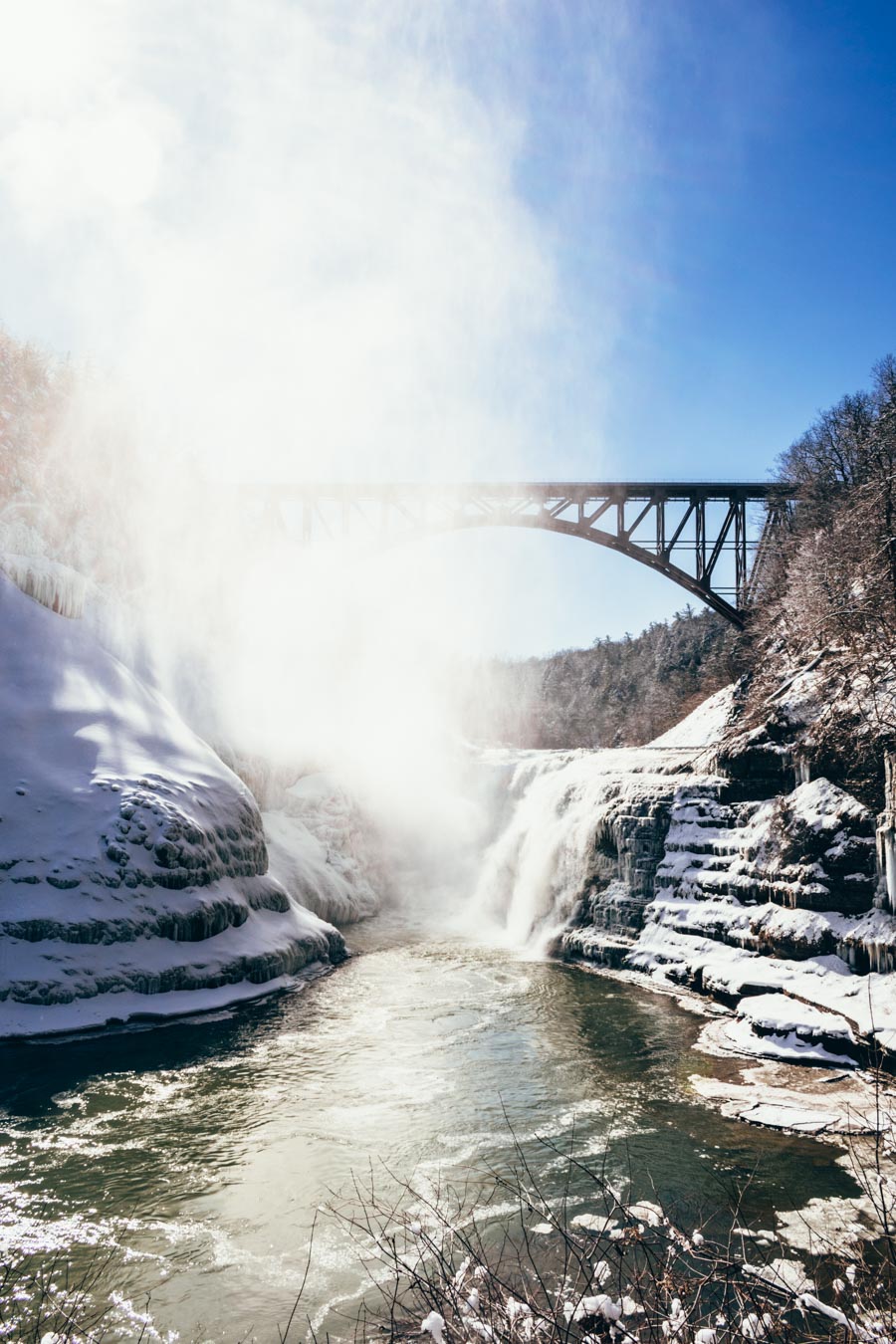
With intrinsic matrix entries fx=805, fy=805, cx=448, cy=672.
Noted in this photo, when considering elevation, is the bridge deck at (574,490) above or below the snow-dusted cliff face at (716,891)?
above

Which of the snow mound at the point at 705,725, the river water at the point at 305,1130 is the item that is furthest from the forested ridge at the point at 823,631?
the river water at the point at 305,1130

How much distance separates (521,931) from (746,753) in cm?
787

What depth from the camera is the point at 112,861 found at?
47.8 ft

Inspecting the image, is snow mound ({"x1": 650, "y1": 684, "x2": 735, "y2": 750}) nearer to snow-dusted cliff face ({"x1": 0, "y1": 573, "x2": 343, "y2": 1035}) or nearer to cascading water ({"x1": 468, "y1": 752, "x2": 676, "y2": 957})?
cascading water ({"x1": 468, "y1": 752, "x2": 676, "y2": 957})

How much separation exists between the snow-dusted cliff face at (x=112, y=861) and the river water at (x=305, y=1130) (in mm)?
992

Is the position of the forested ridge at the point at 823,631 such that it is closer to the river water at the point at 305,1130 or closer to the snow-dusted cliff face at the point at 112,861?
the river water at the point at 305,1130

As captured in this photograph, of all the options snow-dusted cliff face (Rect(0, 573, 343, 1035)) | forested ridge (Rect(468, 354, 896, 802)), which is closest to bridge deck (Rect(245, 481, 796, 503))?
forested ridge (Rect(468, 354, 896, 802))

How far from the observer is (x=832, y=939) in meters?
13.8

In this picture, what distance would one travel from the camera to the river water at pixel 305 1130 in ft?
22.9

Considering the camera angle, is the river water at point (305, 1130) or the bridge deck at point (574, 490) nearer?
the river water at point (305, 1130)

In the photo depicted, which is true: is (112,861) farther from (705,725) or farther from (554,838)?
(705,725)

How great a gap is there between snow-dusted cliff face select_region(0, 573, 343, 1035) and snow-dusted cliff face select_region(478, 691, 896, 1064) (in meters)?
6.59

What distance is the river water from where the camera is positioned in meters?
6.97

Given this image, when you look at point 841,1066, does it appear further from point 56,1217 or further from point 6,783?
point 6,783
